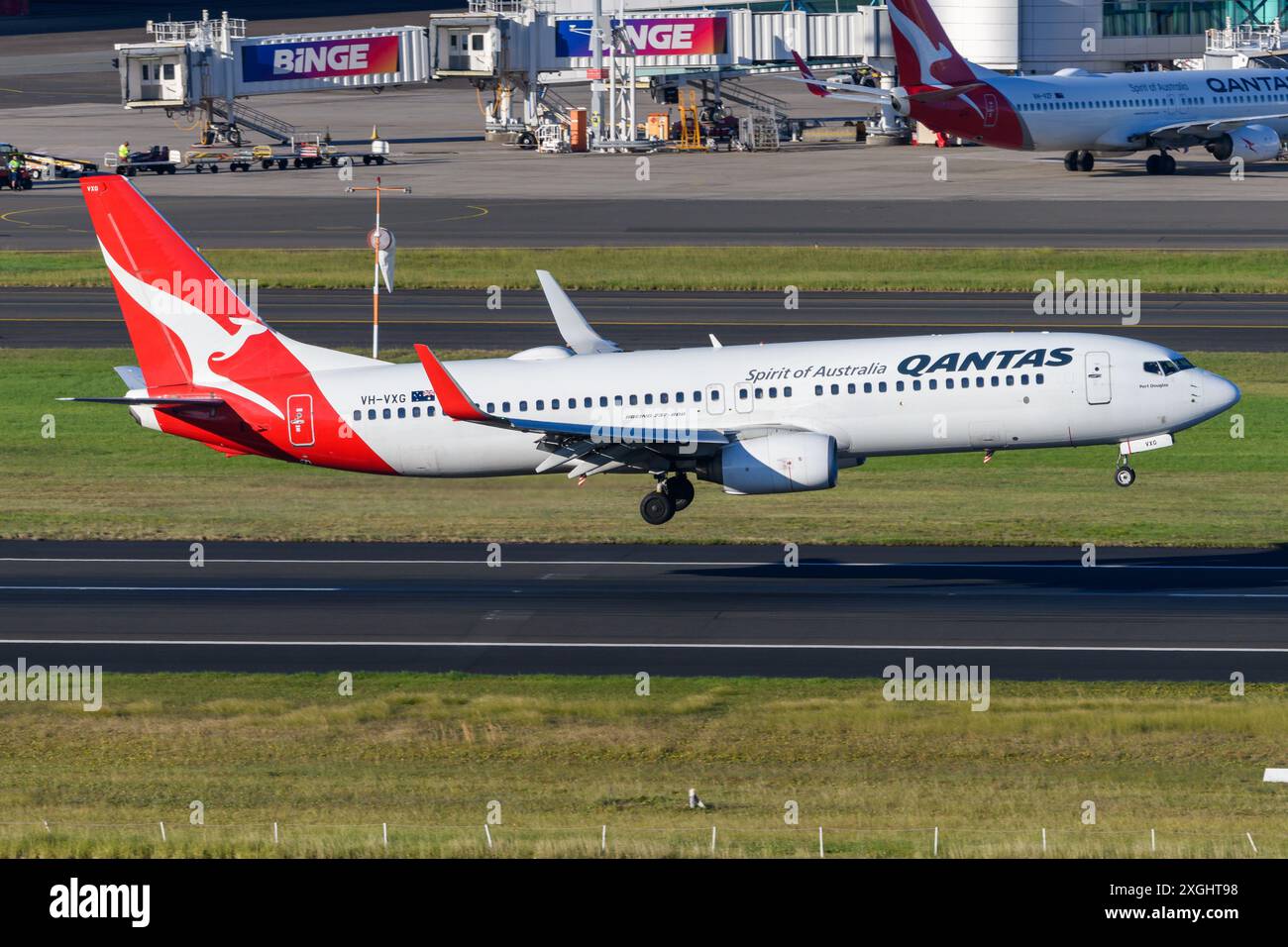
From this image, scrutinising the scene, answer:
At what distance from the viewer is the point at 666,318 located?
286 ft

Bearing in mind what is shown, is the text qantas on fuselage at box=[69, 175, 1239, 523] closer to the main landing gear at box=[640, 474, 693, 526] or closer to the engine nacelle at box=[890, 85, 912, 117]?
the main landing gear at box=[640, 474, 693, 526]

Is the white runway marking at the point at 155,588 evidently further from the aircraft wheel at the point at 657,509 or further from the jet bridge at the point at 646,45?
the jet bridge at the point at 646,45

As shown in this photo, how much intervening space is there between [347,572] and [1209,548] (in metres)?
23.6

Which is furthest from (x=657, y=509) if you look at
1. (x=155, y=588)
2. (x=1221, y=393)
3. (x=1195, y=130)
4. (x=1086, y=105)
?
(x=1195, y=130)

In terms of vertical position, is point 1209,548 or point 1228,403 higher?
point 1228,403

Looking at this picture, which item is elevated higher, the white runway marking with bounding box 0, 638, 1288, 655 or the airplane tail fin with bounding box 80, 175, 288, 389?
the airplane tail fin with bounding box 80, 175, 288, 389

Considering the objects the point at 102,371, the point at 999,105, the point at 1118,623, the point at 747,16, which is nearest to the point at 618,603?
the point at 1118,623

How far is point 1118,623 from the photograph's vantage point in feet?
141

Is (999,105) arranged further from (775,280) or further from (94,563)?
(94,563)

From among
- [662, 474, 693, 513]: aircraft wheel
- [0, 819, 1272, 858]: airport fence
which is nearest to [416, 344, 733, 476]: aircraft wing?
[662, 474, 693, 513]: aircraft wheel

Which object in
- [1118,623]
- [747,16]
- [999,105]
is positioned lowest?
[1118,623]

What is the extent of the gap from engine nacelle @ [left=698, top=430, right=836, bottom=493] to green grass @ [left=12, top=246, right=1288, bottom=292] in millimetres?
50333

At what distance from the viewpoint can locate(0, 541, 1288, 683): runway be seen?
40.6m

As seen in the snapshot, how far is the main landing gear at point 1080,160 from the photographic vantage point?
133875 mm
